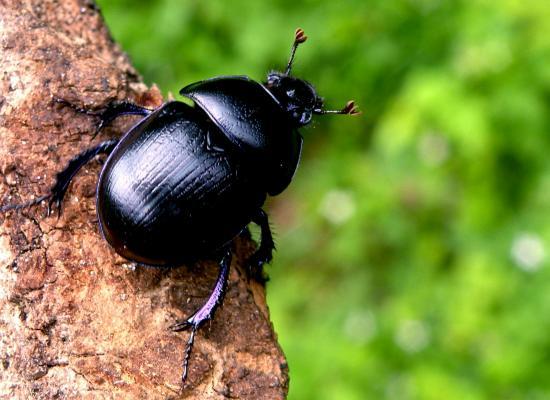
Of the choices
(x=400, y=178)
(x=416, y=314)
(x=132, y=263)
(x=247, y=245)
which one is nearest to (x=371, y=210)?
(x=400, y=178)

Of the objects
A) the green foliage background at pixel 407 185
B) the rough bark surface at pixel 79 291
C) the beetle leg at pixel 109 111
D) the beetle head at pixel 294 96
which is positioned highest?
the green foliage background at pixel 407 185

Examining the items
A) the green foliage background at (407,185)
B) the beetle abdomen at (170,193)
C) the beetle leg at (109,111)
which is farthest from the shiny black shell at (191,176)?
the green foliage background at (407,185)

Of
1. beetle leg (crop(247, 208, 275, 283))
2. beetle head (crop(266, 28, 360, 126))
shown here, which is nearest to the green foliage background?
beetle leg (crop(247, 208, 275, 283))

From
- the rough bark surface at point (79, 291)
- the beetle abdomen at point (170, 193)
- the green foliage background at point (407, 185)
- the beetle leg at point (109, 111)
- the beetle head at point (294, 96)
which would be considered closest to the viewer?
the rough bark surface at point (79, 291)

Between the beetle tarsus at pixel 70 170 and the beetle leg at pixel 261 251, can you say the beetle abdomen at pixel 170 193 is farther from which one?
the beetle leg at pixel 261 251

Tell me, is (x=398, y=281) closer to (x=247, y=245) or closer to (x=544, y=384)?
(x=544, y=384)
